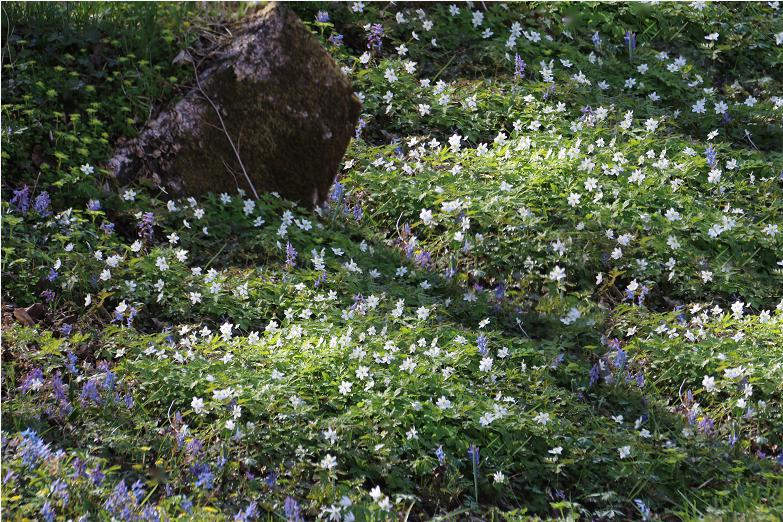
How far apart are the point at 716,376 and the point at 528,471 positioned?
4.78 ft

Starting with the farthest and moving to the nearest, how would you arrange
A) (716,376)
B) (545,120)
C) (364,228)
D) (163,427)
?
(545,120) → (364,228) → (716,376) → (163,427)

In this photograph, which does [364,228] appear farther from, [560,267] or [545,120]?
[545,120]

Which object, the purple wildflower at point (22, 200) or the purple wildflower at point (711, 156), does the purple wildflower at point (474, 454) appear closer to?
the purple wildflower at point (22, 200)

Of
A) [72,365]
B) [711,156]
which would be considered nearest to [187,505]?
[72,365]

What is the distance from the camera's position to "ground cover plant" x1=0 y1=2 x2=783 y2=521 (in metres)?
3.95

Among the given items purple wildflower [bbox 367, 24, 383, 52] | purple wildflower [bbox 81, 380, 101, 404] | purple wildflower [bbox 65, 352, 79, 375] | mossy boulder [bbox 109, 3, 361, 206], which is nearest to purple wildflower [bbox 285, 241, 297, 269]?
mossy boulder [bbox 109, 3, 361, 206]

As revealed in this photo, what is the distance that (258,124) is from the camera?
20.2 ft

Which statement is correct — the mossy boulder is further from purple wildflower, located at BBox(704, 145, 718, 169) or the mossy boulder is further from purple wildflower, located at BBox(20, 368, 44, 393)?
purple wildflower, located at BBox(704, 145, 718, 169)

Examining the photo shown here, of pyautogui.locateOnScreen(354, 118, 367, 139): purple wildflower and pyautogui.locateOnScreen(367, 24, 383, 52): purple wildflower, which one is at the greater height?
pyautogui.locateOnScreen(367, 24, 383, 52): purple wildflower

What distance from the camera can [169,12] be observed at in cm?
646

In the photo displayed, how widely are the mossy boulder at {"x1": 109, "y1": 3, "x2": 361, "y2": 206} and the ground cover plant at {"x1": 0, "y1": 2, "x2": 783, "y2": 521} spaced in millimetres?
176

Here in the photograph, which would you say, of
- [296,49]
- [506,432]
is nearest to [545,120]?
[296,49]

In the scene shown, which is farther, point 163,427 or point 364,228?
point 364,228

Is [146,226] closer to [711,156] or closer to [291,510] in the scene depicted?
[291,510]
